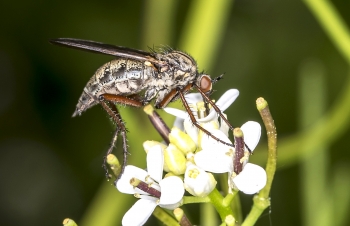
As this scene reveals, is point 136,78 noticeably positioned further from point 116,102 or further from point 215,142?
point 215,142

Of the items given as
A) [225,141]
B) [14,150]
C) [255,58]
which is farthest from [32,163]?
[225,141]

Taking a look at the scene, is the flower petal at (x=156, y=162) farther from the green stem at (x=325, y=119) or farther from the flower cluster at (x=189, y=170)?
the green stem at (x=325, y=119)

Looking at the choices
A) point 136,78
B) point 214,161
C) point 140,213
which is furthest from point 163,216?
point 136,78

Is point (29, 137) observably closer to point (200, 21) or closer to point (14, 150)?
point (14, 150)

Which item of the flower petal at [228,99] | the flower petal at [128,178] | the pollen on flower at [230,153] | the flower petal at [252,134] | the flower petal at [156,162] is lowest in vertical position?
the flower petal at [128,178]

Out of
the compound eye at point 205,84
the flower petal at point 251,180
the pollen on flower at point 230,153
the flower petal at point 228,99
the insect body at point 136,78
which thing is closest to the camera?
the flower petal at point 251,180

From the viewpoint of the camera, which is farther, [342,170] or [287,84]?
[287,84]

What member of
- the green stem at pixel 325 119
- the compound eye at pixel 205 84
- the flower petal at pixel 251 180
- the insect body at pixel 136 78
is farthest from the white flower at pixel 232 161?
the green stem at pixel 325 119
